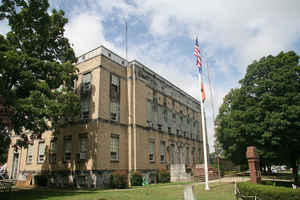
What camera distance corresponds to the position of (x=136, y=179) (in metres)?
25.2

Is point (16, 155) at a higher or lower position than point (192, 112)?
lower

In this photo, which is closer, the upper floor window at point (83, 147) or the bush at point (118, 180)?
the bush at point (118, 180)

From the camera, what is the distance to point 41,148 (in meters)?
28.5

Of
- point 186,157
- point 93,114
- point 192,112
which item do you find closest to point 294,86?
point 93,114

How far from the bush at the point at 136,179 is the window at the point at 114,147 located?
2.67 metres

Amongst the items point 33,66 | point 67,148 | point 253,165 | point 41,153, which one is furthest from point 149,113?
point 253,165

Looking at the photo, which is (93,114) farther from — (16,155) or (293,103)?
(293,103)

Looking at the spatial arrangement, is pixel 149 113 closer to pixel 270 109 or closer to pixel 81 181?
pixel 81 181

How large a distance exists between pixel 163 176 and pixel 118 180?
862 centimetres

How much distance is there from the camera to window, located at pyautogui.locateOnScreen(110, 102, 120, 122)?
2622 cm

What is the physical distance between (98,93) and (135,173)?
976 centimetres

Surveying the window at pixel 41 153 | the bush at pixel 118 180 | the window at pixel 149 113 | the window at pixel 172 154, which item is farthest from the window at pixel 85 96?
the window at pixel 172 154

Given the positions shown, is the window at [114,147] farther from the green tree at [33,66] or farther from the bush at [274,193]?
the bush at [274,193]

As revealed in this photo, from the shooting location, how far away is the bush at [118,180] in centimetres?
2259
